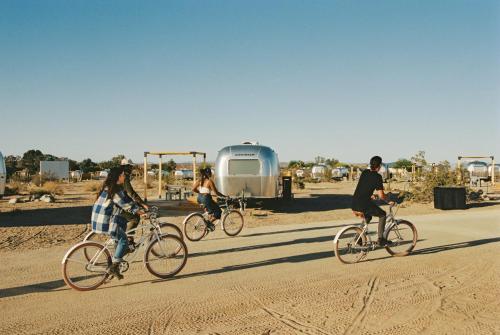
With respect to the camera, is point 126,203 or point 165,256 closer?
point 126,203

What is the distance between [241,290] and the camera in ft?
19.8

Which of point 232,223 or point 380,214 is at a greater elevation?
point 380,214

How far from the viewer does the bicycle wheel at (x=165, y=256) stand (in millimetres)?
6531

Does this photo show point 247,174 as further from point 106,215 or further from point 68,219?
point 106,215

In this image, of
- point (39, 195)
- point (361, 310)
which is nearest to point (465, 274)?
point (361, 310)

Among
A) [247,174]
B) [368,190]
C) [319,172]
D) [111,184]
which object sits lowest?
[368,190]

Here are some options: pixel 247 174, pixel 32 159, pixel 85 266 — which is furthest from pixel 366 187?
pixel 32 159

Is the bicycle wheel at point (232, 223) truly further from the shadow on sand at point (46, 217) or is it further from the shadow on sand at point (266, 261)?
the shadow on sand at point (46, 217)

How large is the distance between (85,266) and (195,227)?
438 cm

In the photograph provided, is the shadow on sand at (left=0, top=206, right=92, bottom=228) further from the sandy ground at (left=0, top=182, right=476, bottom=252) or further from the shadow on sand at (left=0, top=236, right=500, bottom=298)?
the shadow on sand at (left=0, top=236, right=500, bottom=298)

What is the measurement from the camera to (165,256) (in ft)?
21.9

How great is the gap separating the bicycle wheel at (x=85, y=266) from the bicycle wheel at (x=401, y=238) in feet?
16.1

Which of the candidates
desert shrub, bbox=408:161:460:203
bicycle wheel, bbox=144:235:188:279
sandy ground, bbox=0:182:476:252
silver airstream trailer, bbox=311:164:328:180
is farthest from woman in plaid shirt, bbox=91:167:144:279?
silver airstream trailer, bbox=311:164:328:180

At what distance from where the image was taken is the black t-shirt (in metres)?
7.55
